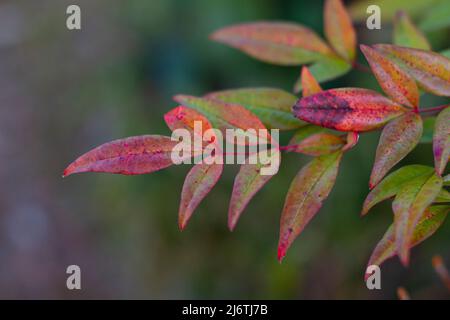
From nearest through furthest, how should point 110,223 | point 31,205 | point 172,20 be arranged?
1. point 172,20
2. point 110,223
3. point 31,205

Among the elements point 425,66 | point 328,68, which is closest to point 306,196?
point 425,66

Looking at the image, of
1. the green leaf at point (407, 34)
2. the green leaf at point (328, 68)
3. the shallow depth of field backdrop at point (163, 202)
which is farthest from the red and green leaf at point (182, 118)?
the shallow depth of field backdrop at point (163, 202)

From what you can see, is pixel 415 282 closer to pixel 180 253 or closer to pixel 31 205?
pixel 180 253

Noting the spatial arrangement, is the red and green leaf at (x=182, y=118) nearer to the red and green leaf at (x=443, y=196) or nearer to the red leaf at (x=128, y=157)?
the red leaf at (x=128, y=157)

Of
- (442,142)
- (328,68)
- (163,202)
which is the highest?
(328,68)

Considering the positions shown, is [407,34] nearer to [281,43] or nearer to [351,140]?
[281,43]
